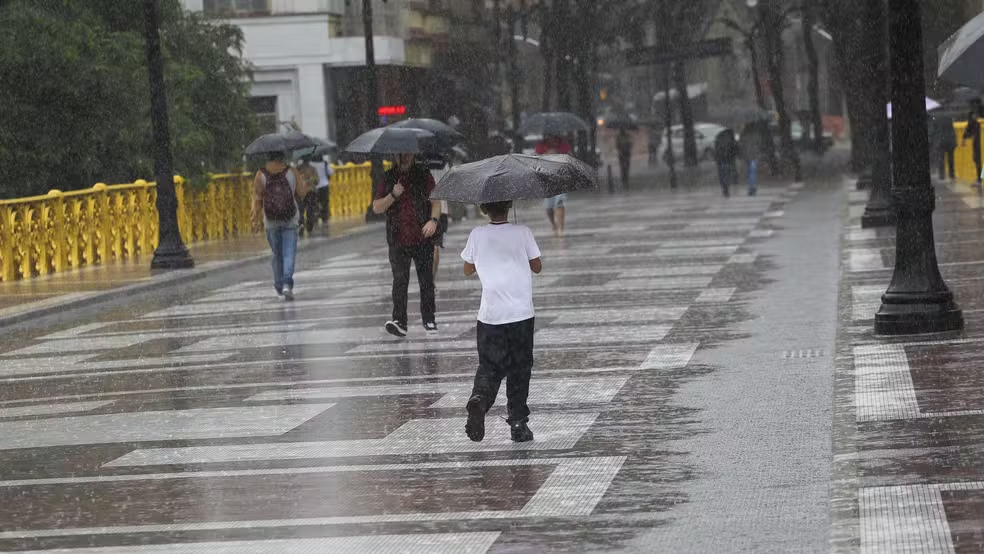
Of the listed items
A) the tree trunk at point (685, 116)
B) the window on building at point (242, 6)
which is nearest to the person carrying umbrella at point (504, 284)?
the window on building at point (242, 6)

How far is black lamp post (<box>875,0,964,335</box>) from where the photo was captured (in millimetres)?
13242

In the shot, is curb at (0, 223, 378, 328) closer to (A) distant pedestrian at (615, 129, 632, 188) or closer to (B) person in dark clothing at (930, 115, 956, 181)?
(B) person in dark clothing at (930, 115, 956, 181)

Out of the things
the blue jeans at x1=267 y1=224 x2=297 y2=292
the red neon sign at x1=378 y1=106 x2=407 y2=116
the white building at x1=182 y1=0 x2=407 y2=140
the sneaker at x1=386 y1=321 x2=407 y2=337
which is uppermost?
the white building at x1=182 y1=0 x2=407 y2=140

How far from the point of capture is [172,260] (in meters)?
25.5

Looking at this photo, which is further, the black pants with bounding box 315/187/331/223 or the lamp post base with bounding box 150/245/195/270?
the black pants with bounding box 315/187/331/223

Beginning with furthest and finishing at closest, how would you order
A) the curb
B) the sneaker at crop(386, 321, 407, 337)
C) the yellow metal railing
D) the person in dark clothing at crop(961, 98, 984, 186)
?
the person in dark clothing at crop(961, 98, 984, 186) → the yellow metal railing → the curb → the sneaker at crop(386, 321, 407, 337)

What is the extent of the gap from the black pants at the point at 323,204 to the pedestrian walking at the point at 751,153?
10.4m

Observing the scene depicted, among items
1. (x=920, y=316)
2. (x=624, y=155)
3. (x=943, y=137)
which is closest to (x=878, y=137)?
(x=943, y=137)

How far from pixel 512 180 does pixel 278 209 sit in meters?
10.1

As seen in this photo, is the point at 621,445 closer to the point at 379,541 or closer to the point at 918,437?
the point at 918,437

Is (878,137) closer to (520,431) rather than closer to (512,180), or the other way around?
(512,180)

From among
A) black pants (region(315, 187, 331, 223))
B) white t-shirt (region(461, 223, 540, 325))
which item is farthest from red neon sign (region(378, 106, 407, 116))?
white t-shirt (region(461, 223, 540, 325))

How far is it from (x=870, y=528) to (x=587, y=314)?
9.63 m

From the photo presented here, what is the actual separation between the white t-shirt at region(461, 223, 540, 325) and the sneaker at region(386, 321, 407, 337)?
5.32m
